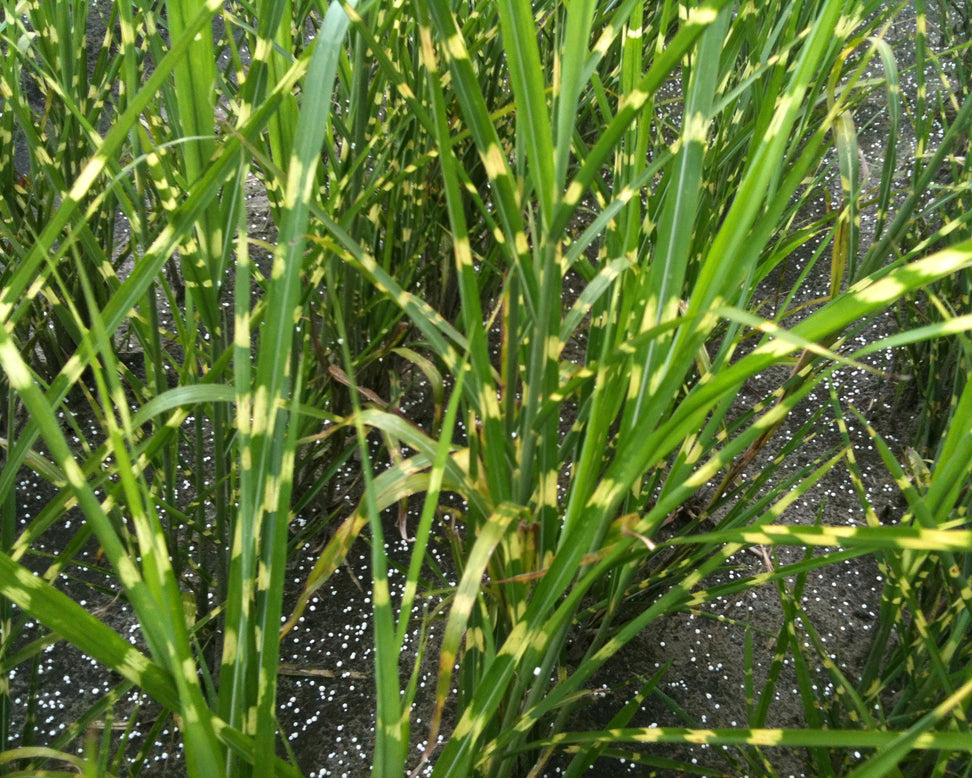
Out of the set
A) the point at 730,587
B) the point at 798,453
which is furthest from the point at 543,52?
the point at 730,587

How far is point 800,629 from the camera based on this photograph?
854mm

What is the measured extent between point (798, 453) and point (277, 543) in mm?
817

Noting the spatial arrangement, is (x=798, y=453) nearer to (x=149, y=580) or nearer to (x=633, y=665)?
(x=633, y=665)

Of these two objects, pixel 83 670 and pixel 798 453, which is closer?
pixel 83 670

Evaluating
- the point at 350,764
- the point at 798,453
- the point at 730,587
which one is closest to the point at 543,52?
the point at 798,453

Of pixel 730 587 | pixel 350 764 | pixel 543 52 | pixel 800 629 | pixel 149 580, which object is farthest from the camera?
pixel 543 52

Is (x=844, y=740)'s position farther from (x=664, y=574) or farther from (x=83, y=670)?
(x=83, y=670)

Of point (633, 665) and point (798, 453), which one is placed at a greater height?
point (798, 453)

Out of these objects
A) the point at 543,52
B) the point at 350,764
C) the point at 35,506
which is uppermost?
the point at 543,52

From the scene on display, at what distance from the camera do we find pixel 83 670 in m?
0.77

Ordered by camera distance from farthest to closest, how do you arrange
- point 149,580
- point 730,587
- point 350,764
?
1. point 350,764
2. point 730,587
3. point 149,580

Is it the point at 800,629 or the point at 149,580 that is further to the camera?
the point at 800,629

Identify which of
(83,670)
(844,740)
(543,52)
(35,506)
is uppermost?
(543,52)

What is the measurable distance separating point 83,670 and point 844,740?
652 millimetres
